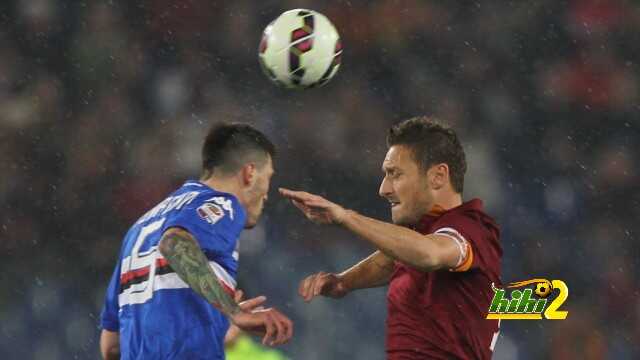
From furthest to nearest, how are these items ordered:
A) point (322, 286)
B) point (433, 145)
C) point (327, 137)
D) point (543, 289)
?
1. point (327, 137)
2. point (543, 289)
3. point (322, 286)
4. point (433, 145)

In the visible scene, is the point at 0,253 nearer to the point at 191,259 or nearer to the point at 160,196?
the point at 160,196

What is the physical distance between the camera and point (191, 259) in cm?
381

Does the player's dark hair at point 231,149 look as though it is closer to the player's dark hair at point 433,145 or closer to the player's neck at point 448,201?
the player's dark hair at point 433,145

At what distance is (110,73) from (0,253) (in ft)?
5.70

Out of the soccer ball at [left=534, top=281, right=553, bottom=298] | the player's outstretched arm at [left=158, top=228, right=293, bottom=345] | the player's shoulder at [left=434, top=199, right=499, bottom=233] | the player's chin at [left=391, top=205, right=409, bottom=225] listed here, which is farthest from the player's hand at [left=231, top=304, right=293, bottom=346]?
the soccer ball at [left=534, top=281, right=553, bottom=298]

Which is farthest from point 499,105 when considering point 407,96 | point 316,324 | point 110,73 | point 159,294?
point 159,294

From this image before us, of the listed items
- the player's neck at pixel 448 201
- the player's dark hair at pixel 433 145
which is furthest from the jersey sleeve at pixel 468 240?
the player's dark hair at pixel 433 145

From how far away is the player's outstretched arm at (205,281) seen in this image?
3.66m

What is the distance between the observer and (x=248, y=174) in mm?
4484

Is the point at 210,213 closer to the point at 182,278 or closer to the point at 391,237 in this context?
the point at 182,278

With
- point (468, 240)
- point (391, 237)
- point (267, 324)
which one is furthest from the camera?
point (468, 240)

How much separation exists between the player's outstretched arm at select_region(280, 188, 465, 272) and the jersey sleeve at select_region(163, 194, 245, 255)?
1.10 feet

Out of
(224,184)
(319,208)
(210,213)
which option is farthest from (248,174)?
(319,208)

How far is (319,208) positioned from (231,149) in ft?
2.76
